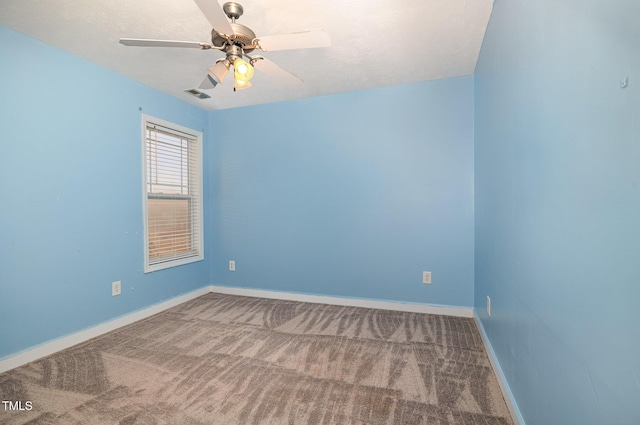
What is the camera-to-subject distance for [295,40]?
1.47 metres

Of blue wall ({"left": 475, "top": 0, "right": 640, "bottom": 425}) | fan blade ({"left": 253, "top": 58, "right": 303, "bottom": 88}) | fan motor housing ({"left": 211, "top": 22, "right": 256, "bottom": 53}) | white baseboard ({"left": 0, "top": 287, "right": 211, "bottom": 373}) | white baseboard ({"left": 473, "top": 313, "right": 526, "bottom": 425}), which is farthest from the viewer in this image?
white baseboard ({"left": 0, "top": 287, "right": 211, "bottom": 373})

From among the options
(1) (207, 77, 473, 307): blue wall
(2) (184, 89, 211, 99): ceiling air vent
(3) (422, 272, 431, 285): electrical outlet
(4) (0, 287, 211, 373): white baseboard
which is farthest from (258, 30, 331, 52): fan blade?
(4) (0, 287, 211, 373): white baseboard

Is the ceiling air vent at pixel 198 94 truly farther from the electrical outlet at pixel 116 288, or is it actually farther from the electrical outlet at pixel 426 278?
the electrical outlet at pixel 426 278

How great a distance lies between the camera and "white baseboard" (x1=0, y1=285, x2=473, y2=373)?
2.01 meters

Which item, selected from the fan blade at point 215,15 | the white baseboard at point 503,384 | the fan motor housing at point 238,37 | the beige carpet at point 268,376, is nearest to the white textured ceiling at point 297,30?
the fan motor housing at point 238,37

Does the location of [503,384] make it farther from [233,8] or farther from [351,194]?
[233,8]

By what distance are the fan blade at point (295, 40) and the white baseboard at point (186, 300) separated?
251 centimetres

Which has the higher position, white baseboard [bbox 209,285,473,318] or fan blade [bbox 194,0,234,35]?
fan blade [bbox 194,0,234,35]

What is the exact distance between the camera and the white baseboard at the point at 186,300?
201 cm

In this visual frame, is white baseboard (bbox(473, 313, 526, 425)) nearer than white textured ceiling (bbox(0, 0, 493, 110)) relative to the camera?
Yes

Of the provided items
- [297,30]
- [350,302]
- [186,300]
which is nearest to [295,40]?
[297,30]

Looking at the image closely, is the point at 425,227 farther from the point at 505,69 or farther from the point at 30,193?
the point at 30,193

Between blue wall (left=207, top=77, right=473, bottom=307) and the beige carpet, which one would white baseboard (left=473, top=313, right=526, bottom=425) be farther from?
blue wall (left=207, top=77, right=473, bottom=307)

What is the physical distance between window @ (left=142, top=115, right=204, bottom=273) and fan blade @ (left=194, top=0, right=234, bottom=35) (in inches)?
76.6
